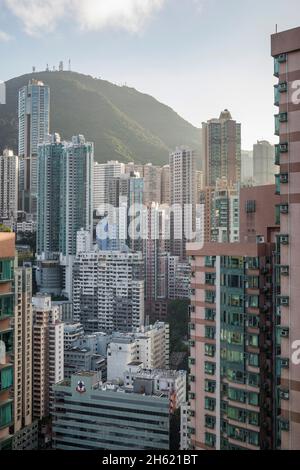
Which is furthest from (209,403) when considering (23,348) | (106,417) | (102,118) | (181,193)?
(102,118)

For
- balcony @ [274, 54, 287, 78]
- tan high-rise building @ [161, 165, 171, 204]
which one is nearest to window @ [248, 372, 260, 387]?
→ balcony @ [274, 54, 287, 78]

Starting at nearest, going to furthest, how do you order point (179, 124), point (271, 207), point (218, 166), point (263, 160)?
point (271, 207) < point (263, 160) < point (218, 166) < point (179, 124)

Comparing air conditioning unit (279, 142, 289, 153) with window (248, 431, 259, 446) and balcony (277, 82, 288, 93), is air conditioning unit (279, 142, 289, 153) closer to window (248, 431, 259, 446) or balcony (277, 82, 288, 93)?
balcony (277, 82, 288, 93)

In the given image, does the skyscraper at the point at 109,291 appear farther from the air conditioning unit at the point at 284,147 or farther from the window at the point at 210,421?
the air conditioning unit at the point at 284,147

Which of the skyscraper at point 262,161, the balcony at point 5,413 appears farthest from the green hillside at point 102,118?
the balcony at point 5,413

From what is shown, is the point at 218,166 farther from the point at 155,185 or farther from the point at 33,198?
the point at 33,198
